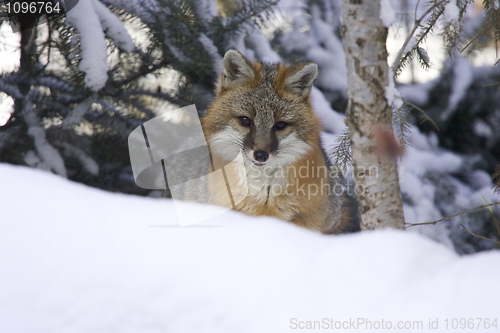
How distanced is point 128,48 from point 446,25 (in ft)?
5.80

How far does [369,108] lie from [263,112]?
27.8 inches

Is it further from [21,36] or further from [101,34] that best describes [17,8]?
[101,34]

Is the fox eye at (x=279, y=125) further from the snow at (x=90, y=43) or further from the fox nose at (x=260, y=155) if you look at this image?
the snow at (x=90, y=43)

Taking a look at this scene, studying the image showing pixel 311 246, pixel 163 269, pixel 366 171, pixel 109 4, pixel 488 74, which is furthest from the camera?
pixel 488 74

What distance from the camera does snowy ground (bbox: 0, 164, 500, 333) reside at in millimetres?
746

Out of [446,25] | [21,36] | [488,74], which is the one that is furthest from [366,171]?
[21,36]

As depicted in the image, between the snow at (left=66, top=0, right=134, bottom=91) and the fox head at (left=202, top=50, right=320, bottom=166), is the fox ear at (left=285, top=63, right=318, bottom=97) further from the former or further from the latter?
the snow at (left=66, top=0, right=134, bottom=91)

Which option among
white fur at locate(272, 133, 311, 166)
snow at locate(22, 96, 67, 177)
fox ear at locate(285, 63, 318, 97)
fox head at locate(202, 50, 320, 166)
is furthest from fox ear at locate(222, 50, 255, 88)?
snow at locate(22, 96, 67, 177)

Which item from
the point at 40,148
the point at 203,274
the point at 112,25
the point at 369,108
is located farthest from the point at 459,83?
the point at 40,148

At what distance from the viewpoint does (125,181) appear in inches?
103

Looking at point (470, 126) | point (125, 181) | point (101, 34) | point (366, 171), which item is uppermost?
point (101, 34)

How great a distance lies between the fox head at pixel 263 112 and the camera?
197 centimetres

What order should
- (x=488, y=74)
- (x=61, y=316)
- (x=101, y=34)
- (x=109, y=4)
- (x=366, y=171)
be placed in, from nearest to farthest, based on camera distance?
1. (x=61, y=316)
2. (x=366, y=171)
3. (x=101, y=34)
4. (x=109, y=4)
5. (x=488, y=74)

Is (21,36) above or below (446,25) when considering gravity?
below
